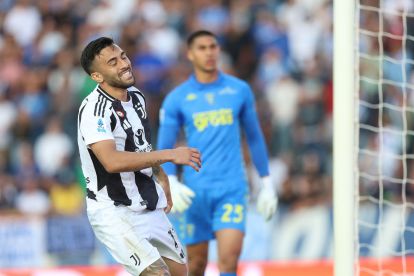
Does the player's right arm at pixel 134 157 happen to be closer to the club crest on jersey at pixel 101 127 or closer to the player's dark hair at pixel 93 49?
the club crest on jersey at pixel 101 127

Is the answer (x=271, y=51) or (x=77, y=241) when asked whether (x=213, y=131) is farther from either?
(x=271, y=51)

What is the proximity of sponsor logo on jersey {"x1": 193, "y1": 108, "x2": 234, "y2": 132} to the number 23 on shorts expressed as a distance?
0.67 meters

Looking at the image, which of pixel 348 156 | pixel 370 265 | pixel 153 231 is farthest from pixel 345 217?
pixel 370 265

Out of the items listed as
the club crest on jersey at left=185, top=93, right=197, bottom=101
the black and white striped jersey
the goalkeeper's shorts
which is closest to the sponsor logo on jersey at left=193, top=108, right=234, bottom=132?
the club crest on jersey at left=185, top=93, right=197, bottom=101

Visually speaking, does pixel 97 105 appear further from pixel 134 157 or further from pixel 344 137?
pixel 344 137

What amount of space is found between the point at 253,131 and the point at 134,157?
2.91 metres

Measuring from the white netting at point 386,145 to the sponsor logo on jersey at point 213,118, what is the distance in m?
3.34

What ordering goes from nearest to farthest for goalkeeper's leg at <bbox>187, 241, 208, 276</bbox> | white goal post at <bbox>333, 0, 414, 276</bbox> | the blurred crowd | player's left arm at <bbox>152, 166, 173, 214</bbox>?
player's left arm at <bbox>152, 166, 173, 214</bbox> < goalkeeper's leg at <bbox>187, 241, 208, 276</bbox> < white goal post at <bbox>333, 0, 414, 276</bbox> < the blurred crowd

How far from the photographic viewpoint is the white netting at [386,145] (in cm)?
1247

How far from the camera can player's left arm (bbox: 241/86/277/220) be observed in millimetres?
8938

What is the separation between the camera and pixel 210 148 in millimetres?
8758

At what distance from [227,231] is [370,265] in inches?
129

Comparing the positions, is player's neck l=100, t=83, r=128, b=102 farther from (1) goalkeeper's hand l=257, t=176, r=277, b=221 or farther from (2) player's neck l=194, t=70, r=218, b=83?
(1) goalkeeper's hand l=257, t=176, r=277, b=221

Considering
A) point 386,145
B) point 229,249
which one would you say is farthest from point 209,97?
point 386,145
